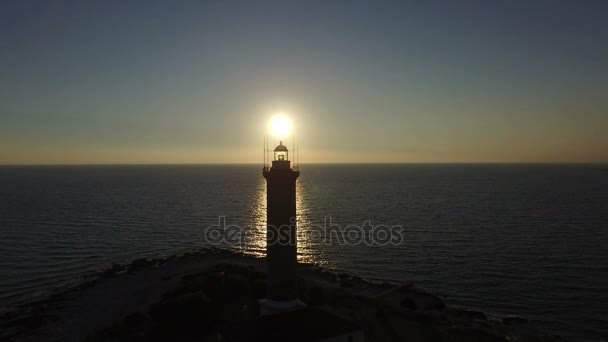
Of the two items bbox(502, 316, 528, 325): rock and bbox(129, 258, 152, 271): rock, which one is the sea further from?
bbox(129, 258, 152, 271): rock

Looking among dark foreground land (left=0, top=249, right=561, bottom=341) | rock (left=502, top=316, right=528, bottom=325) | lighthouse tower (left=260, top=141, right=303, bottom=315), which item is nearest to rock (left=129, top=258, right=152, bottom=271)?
dark foreground land (left=0, top=249, right=561, bottom=341)

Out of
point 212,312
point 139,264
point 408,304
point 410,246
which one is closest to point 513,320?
point 408,304

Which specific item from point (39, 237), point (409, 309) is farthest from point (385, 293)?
point (39, 237)

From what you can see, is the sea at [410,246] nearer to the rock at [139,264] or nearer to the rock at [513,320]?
the rock at [513,320]

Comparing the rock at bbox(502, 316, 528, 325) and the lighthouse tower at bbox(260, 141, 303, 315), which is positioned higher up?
the lighthouse tower at bbox(260, 141, 303, 315)

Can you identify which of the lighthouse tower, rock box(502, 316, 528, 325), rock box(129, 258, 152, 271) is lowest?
rock box(502, 316, 528, 325)

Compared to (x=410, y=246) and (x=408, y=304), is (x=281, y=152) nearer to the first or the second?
(x=408, y=304)

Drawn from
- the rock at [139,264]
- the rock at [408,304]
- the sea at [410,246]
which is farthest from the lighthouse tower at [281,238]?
the rock at [139,264]
